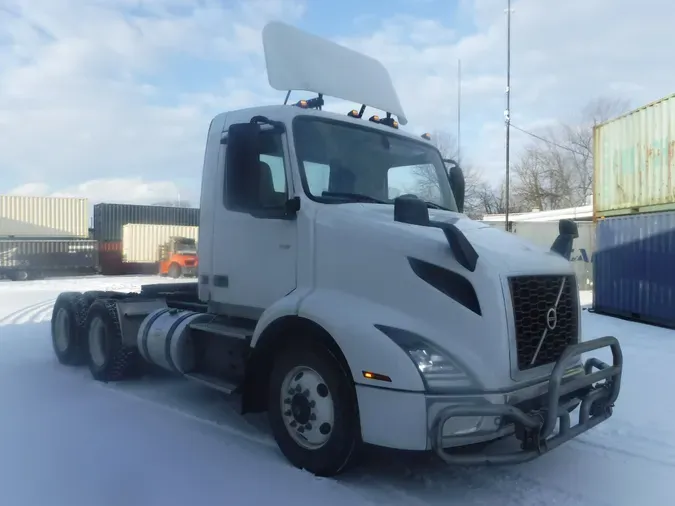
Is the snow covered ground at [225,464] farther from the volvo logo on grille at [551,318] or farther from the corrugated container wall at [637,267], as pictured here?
the corrugated container wall at [637,267]

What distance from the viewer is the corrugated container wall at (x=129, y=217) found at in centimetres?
3528

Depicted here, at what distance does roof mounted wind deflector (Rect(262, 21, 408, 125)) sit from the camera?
16.4 ft

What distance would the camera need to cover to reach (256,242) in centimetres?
469

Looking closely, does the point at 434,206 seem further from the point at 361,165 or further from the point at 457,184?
the point at 361,165

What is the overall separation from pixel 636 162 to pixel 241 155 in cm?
1131

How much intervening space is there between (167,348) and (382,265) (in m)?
2.75

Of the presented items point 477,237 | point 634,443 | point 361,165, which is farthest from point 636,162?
point 477,237

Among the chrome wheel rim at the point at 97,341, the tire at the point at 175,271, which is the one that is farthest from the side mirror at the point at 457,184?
the tire at the point at 175,271

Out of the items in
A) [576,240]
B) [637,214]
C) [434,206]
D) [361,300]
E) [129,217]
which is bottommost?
[361,300]

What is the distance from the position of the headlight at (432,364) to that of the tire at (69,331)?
17.7 feet

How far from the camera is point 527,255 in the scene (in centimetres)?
387

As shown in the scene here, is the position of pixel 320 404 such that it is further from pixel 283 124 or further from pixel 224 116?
pixel 224 116

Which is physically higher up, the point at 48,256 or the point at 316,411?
the point at 48,256

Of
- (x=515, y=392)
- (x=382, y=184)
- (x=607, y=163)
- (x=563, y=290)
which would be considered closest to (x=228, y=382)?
(x=382, y=184)
